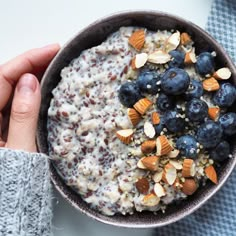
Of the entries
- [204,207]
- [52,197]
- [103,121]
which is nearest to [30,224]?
[52,197]

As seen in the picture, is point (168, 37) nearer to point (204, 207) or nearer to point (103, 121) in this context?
point (103, 121)

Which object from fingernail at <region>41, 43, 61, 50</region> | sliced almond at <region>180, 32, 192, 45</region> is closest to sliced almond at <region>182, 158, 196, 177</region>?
sliced almond at <region>180, 32, 192, 45</region>

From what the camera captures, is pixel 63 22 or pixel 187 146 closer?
pixel 187 146

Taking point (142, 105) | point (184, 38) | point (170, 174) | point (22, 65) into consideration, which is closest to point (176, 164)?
point (170, 174)

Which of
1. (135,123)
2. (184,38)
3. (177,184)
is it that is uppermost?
(184,38)

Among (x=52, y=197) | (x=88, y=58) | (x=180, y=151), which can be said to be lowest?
(x=52, y=197)

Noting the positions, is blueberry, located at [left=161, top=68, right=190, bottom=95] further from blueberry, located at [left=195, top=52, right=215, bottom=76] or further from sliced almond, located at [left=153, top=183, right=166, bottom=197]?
sliced almond, located at [left=153, top=183, right=166, bottom=197]

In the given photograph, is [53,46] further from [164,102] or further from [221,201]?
[221,201]
